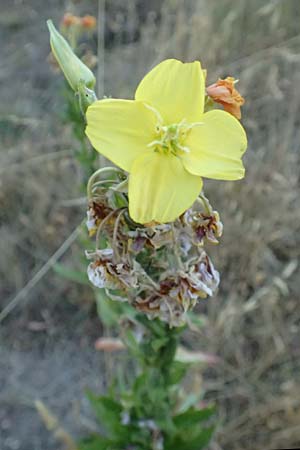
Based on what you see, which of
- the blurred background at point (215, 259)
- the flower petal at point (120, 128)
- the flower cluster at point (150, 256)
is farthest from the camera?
the blurred background at point (215, 259)

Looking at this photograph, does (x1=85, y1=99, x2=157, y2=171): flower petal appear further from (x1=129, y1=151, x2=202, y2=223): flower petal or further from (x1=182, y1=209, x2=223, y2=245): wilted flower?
(x1=182, y1=209, x2=223, y2=245): wilted flower

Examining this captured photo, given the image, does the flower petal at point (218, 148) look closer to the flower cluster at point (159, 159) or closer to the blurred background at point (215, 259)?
the flower cluster at point (159, 159)

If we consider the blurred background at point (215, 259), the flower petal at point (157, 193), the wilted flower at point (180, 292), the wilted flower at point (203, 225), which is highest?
the flower petal at point (157, 193)

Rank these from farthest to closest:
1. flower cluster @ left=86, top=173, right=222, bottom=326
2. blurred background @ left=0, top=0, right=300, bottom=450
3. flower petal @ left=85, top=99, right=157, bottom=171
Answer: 1. blurred background @ left=0, top=0, right=300, bottom=450
2. flower cluster @ left=86, top=173, right=222, bottom=326
3. flower petal @ left=85, top=99, right=157, bottom=171

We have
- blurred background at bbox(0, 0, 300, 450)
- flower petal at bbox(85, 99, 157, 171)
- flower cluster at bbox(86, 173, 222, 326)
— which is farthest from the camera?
blurred background at bbox(0, 0, 300, 450)

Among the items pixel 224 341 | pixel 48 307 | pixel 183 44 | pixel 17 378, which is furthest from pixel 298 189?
pixel 17 378

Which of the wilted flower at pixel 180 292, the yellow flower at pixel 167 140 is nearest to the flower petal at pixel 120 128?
the yellow flower at pixel 167 140

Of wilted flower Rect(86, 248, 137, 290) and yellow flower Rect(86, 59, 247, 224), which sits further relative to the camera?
wilted flower Rect(86, 248, 137, 290)

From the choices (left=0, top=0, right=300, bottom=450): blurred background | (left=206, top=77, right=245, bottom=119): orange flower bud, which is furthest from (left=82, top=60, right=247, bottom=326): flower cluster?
(left=0, top=0, right=300, bottom=450): blurred background
